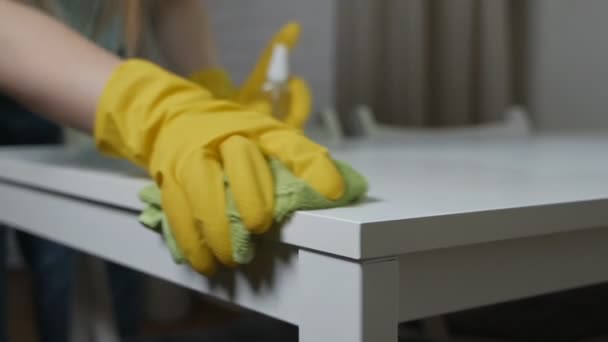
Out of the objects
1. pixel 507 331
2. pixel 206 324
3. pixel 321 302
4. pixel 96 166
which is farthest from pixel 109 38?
pixel 206 324

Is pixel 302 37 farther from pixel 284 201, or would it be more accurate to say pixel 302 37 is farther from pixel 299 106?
pixel 284 201

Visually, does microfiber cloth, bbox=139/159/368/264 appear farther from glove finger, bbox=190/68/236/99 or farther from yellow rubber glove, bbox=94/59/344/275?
glove finger, bbox=190/68/236/99

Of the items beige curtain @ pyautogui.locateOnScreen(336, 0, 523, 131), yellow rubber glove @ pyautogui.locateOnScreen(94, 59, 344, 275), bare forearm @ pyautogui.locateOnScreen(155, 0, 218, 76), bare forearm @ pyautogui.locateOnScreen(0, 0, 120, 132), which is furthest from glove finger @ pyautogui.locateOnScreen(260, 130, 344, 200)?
beige curtain @ pyautogui.locateOnScreen(336, 0, 523, 131)

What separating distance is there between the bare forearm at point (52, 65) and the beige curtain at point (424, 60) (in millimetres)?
1346

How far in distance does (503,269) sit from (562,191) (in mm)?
90

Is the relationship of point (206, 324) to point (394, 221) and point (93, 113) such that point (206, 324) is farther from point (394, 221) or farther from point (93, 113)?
point (394, 221)

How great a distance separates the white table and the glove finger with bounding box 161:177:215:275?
0.10 ft

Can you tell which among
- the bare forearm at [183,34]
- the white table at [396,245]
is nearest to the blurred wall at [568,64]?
the bare forearm at [183,34]

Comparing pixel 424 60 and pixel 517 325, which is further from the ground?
pixel 424 60

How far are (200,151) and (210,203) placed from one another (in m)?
0.04

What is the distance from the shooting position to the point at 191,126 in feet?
1.53

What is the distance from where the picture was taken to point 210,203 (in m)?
0.41

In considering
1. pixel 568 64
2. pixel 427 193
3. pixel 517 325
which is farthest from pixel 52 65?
pixel 568 64

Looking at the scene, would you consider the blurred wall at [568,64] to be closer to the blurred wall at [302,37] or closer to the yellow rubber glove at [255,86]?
the blurred wall at [302,37]
